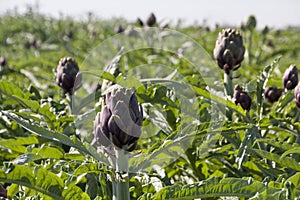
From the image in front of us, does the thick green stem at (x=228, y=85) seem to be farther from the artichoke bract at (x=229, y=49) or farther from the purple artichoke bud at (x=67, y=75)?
the purple artichoke bud at (x=67, y=75)

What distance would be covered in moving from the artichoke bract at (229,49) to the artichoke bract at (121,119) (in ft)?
1.83

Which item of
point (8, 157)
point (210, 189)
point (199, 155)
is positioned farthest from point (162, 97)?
point (8, 157)

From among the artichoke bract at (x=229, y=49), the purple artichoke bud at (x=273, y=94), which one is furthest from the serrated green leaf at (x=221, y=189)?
the purple artichoke bud at (x=273, y=94)

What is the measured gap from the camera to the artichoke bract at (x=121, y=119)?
0.86 m

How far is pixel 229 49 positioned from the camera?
4.53 ft

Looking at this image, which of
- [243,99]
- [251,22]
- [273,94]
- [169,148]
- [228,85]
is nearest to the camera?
[169,148]

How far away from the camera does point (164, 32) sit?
Answer: 3598 mm

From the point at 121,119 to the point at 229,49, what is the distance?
1.99ft

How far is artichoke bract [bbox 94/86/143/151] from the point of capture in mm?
861

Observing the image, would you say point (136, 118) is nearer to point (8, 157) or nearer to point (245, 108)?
point (245, 108)

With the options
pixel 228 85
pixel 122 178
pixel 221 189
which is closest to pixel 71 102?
pixel 228 85

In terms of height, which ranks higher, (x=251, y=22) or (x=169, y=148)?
(x=251, y=22)

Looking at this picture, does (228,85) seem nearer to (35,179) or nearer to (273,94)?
(273,94)

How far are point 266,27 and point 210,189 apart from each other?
9.07 ft
